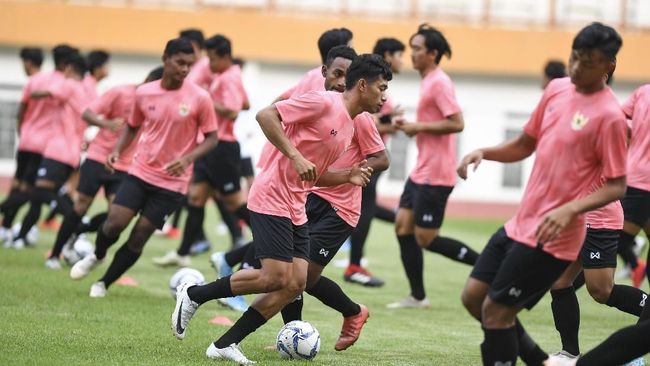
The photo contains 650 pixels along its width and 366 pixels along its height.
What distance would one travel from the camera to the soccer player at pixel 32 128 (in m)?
14.8

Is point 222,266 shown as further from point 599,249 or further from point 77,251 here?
point 599,249

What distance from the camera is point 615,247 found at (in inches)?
328

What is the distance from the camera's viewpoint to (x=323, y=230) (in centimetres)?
849

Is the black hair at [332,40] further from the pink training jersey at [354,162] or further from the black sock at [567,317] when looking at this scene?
the black sock at [567,317]

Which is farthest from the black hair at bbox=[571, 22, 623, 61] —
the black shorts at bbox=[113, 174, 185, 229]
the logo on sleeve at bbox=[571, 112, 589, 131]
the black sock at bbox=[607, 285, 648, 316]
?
the black shorts at bbox=[113, 174, 185, 229]

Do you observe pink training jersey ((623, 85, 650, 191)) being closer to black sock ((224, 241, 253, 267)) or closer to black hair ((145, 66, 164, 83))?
black sock ((224, 241, 253, 267))

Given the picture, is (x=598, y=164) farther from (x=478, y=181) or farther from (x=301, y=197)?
(x=478, y=181)

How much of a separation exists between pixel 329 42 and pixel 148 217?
85.2 inches

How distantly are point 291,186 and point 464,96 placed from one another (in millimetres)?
25897

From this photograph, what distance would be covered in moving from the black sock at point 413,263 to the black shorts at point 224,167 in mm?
3055

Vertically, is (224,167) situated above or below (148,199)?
below

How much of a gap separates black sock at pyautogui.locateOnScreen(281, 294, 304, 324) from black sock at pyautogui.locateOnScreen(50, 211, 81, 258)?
490 cm

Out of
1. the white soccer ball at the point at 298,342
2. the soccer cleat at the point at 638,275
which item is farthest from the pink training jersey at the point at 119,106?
Answer: the soccer cleat at the point at 638,275

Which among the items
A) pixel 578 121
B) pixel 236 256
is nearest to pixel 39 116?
pixel 236 256
